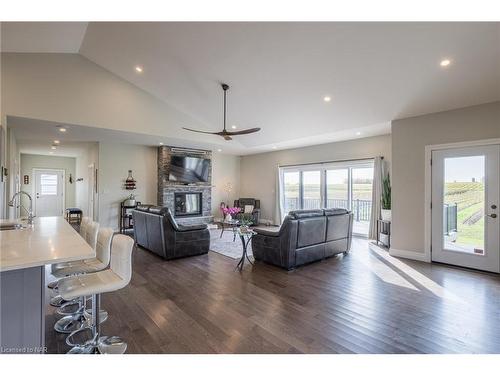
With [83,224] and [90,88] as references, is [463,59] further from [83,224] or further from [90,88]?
[90,88]

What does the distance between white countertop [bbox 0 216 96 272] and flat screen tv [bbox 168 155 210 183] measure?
234 inches

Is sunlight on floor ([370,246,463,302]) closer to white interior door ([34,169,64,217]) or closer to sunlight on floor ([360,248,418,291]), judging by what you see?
sunlight on floor ([360,248,418,291])

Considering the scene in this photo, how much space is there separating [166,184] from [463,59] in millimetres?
7526

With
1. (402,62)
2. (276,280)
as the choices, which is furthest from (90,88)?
(402,62)

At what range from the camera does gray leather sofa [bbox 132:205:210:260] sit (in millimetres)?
4754

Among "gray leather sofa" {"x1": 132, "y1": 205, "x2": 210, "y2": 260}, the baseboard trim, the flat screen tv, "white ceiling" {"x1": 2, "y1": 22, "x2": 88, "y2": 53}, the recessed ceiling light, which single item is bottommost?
the baseboard trim

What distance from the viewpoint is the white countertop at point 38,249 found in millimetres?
1507

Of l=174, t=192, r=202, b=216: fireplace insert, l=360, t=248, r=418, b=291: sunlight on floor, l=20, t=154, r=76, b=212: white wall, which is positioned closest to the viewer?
l=360, t=248, r=418, b=291: sunlight on floor

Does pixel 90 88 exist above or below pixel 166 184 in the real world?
above

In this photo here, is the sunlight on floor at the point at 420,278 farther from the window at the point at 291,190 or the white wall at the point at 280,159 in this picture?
the window at the point at 291,190

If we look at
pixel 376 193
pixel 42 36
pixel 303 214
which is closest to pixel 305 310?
pixel 303 214

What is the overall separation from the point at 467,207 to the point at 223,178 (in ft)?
25.5

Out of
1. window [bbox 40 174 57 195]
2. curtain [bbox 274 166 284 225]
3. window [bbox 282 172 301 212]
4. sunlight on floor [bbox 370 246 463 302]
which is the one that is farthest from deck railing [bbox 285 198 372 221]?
window [bbox 40 174 57 195]
